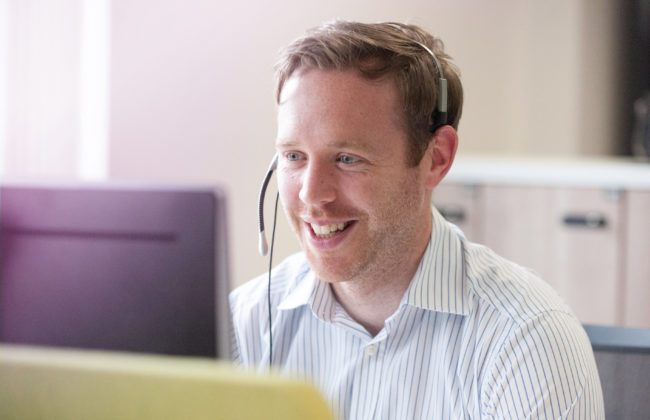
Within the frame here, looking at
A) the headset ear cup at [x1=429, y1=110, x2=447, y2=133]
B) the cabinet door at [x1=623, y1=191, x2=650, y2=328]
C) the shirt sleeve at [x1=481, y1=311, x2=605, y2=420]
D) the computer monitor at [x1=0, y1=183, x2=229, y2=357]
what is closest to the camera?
the computer monitor at [x1=0, y1=183, x2=229, y2=357]

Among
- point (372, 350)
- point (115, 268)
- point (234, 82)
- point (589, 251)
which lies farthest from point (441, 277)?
point (234, 82)

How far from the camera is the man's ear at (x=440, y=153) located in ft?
4.41

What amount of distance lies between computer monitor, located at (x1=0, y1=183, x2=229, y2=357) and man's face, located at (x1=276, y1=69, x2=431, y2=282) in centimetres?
41

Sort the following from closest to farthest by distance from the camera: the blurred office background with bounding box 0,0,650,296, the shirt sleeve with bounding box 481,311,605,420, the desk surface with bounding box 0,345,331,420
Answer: the desk surface with bounding box 0,345,331,420 < the shirt sleeve with bounding box 481,311,605,420 < the blurred office background with bounding box 0,0,650,296

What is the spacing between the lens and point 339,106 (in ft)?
4.02

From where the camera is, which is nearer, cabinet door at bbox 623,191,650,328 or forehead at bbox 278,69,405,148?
forehead at bbox 278,69,405,148

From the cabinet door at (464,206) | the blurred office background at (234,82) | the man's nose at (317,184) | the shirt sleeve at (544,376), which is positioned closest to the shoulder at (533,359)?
the shirt sleeve at (544,376)

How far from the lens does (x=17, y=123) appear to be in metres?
2.56

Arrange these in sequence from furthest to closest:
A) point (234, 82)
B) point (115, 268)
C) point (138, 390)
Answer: point (234, 82) → point (115, 268) → point (138, 390)

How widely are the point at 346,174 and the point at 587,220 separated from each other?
1935 millimetres

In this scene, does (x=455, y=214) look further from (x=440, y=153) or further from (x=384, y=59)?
(x=384, y=59)

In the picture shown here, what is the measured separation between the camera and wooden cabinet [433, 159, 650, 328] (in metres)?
2.88

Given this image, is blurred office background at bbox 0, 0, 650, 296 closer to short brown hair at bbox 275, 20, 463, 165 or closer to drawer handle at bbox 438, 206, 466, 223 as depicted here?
drawer handle at bbox 438, 206, 466, 223

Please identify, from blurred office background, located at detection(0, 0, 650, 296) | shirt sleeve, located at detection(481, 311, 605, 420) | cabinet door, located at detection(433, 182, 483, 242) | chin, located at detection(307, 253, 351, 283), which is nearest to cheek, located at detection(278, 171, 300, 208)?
chin, located at detection(307, 253, 351, 283)
